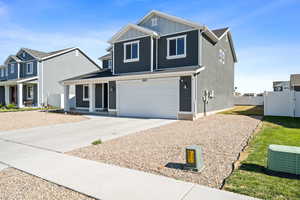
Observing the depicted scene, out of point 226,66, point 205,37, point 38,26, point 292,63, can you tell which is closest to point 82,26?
point 38,26

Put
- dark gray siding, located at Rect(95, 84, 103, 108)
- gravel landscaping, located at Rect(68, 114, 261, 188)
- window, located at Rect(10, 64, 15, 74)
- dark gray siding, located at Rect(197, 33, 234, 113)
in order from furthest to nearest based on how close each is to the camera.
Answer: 1. window, located at Rect(10, 64, 15, 74)
2. dark gray siding, located at Rect(95, 84, 103, 108)
3. dark gray siding, located at Rect(197, 33, 234, 113)
4. gravel landscaping, located at Rect(68, 114, 261, 188)

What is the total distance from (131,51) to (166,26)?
3.57m

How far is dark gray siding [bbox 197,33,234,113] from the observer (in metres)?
13.6

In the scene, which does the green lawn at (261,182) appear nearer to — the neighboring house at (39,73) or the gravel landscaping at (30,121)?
the gravel landscaping at (30,121)

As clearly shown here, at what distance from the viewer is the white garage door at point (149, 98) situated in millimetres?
12758

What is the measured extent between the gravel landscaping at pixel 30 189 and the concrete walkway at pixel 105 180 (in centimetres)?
12

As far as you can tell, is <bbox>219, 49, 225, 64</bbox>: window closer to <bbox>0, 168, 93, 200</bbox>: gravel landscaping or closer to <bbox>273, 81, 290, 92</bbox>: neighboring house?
<bbox>0, 168, 93, 200</bbox>: gravel landscaping

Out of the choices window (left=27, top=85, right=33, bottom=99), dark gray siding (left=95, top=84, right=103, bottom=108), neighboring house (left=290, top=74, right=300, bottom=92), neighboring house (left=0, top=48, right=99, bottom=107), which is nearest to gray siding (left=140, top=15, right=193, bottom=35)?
dark gray siding (left=95, top=84, right=103, bottom=108)

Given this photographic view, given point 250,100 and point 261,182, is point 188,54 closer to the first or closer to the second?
point 261,182

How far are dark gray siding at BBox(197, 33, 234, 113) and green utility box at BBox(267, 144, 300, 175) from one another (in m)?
8.88

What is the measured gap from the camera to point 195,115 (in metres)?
12.2

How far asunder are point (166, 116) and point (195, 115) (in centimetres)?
203

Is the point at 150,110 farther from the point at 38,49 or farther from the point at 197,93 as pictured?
the point at 38,49

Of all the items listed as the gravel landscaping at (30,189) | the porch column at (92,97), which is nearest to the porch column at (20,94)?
the porch column at (92,97)
